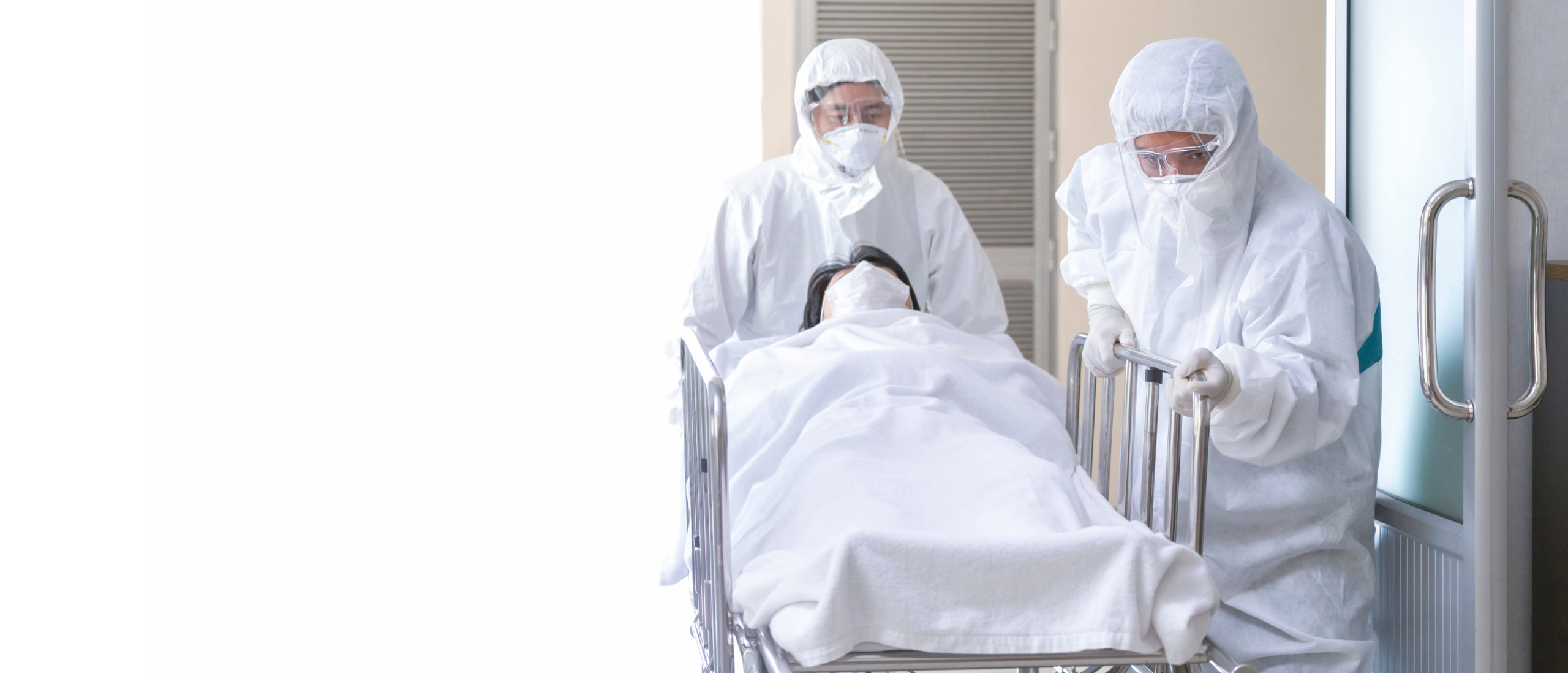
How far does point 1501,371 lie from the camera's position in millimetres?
1563

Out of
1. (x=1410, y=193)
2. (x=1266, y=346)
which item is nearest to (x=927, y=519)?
(x=1266, y=346)

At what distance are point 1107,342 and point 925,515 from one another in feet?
2.03

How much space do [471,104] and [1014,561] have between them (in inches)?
109

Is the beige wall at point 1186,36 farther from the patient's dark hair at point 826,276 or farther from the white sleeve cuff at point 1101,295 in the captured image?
the white sleeve cuff at point 1101,295

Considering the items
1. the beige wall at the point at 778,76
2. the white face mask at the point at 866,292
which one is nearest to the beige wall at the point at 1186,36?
the beige wall at the point at 778,76

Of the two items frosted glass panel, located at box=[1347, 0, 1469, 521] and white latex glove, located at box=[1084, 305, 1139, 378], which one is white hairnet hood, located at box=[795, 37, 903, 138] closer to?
white latex glove, located at box=[1084, 305, 1139, 378]

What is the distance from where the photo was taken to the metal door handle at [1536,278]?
1.53 metres

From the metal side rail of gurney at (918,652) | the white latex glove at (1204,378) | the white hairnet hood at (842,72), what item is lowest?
the metal side rail of gurney at (918,652)

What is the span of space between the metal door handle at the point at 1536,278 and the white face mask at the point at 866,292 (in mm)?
1167

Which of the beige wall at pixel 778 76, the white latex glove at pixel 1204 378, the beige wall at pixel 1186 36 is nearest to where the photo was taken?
the white latex glove at pixel 1204 378

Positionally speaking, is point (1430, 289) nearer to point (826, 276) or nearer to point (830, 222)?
point (826, 276)

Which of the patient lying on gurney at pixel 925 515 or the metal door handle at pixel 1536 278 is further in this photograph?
the metal door handle at pixel 1536 278

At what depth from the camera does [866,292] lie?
236cm

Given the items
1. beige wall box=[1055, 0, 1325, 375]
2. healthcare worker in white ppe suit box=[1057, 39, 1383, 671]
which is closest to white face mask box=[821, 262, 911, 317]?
healthcare worker in white ppe suit box=[1057, 39, 1383, 671]
